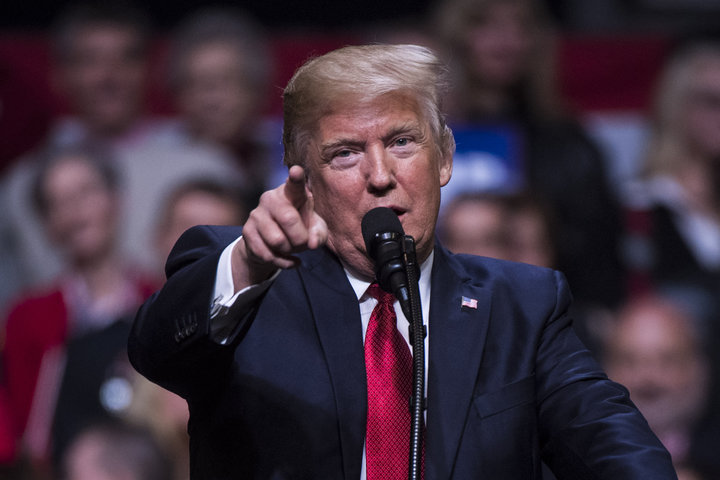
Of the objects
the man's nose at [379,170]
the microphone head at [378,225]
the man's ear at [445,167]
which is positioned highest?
the man's nose at [379,170]

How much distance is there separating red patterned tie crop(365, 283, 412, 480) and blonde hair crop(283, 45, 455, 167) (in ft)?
1.09

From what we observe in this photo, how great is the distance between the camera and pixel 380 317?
1.76 m

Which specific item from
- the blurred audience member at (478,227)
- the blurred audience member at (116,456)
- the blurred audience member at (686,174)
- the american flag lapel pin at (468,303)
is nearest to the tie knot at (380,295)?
the american flag lapel pin at (468,303)

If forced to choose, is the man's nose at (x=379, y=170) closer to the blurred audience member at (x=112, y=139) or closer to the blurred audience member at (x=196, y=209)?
the blurred audience member at (x=196, y=209)

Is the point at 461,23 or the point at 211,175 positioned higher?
the point at 461,23

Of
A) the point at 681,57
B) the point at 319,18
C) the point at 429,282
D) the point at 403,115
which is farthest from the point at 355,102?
the point at 319,18

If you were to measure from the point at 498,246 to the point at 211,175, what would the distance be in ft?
3.55

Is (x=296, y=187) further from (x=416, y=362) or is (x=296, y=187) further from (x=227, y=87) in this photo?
(x=227, y=87)

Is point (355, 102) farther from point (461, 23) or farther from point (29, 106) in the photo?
point (29, 106)

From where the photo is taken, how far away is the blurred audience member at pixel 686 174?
4043mm

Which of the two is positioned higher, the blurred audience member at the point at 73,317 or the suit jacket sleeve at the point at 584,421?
the suit jacket sleeve at the point at 584,421

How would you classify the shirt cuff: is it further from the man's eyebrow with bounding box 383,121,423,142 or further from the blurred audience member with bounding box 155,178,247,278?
the blurred audience member with bounding box 155,178,247,278

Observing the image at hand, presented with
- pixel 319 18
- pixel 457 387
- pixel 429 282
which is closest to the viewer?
pixel 457 387

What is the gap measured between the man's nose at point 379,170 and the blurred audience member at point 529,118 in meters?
2.32
